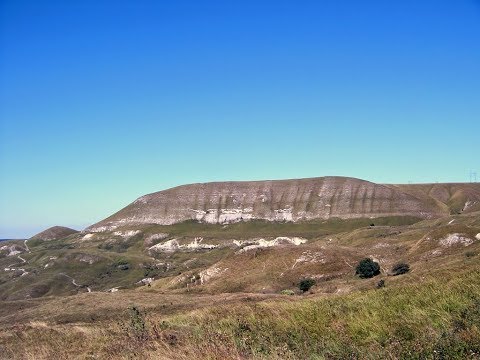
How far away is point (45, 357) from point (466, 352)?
32.0 ft

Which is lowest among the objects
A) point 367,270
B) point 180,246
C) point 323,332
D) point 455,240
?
point 180,246

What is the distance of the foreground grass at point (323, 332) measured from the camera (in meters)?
7.89

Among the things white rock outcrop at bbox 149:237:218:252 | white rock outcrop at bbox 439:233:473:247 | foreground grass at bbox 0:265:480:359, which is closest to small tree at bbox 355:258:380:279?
white rock outcrop at bbox 439:233:473:247

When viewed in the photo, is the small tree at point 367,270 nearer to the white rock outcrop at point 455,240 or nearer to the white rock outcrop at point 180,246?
the white rock outcrop at point 455,240

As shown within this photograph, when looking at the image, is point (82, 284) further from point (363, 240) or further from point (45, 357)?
point (45, 357)

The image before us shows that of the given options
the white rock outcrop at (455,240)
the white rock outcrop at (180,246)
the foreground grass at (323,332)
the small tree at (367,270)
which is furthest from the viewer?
the white rock outcrop at (180,246)

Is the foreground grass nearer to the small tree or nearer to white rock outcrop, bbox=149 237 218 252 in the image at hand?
the small tree

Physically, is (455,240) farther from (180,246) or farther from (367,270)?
(180,246)

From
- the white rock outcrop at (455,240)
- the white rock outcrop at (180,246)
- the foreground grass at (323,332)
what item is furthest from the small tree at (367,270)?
the white rock outcrop at (180,246)

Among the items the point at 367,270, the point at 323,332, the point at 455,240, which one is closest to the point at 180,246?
the point at 367,270

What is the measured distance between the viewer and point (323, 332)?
9.68 m

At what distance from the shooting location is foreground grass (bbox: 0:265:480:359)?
25.9ft

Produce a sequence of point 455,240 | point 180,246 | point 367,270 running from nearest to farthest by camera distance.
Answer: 1. point 367,270
2. point 455,240
3. point 180,246

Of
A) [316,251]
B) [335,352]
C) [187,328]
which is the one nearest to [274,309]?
[187,328]
